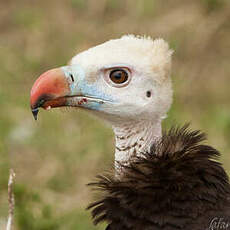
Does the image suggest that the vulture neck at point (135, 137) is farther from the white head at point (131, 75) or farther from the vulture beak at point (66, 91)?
the vulture beak at point (66, 91)

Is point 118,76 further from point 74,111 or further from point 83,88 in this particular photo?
point 74,111

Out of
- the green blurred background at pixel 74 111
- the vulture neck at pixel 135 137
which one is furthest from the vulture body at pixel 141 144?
the green blurred background at pixel 74 111

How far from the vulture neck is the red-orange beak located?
0.36 meters

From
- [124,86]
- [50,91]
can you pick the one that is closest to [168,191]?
[124,86]

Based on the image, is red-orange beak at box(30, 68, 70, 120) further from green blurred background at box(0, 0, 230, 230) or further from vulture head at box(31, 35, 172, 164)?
green blurred background at box(0, 0, 230, 230)

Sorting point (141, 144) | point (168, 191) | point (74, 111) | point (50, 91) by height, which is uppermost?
point (74, 111)

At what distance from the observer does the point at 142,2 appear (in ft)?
26.0

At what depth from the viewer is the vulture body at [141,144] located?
120 inches

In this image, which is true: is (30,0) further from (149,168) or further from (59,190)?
(149,168)

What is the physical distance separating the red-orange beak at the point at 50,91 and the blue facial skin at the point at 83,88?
0.04 m

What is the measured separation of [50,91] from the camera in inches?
126

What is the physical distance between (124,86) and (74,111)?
1.99m

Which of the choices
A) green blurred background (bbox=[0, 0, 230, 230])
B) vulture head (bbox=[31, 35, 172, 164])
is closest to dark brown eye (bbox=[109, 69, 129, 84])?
vulture head (bbox=[31, 35, 172, 164])

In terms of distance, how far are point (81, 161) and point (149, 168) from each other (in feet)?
9.46
